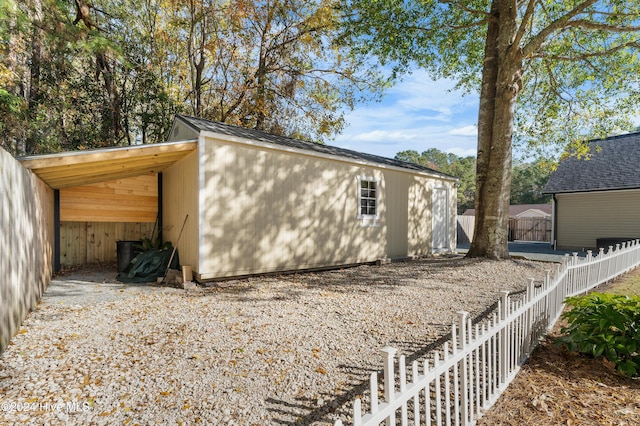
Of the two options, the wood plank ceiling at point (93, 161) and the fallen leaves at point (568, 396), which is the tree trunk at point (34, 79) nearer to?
the wood plank ceiling at point (93, 161)

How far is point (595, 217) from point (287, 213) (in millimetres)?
14663

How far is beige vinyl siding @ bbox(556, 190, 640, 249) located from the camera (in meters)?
12.9

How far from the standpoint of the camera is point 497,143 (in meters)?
8.80

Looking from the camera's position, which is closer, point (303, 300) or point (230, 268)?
point (303, 300)

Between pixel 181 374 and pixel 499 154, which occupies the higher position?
pixel 499 154

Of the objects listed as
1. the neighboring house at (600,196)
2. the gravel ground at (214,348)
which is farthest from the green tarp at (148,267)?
the neighboring house at (600,196)

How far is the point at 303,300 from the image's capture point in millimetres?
5043

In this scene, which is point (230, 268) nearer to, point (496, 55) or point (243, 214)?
point (243, 214)

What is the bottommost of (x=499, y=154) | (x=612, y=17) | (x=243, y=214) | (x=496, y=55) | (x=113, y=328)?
(x=113, y=328)

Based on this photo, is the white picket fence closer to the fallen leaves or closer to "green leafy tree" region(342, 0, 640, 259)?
the fallen leaves

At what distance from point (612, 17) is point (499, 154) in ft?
15.5

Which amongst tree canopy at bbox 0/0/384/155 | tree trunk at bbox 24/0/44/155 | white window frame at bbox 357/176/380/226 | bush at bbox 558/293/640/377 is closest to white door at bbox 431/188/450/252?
white window frame at bbox 357/176/380/226

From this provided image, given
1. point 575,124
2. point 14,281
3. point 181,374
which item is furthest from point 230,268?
point 575,124

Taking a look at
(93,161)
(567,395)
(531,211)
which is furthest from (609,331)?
(531,211)
